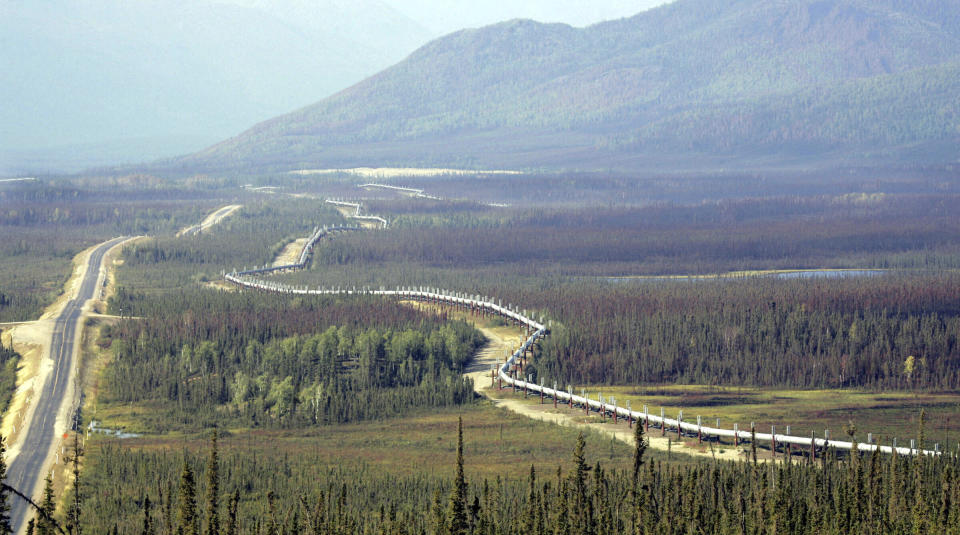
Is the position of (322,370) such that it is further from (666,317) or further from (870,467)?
(870,467)

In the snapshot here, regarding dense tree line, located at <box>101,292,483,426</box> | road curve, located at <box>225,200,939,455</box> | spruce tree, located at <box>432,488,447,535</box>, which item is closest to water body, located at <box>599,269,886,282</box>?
road curve, located at <box>225,200,939,455</box>

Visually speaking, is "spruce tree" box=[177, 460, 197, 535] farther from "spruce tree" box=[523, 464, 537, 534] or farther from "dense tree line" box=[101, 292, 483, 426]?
"dense tree line" box=[101, 292, 483, 426]

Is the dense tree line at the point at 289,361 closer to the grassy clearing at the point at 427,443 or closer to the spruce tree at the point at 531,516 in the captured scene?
the grassy clearing at the point at 427,443

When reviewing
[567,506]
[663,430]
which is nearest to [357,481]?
[567,506]

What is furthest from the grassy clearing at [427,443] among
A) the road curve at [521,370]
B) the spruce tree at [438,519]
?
the spruce tree at [438,519]

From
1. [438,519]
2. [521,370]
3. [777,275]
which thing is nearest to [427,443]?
[521,370]

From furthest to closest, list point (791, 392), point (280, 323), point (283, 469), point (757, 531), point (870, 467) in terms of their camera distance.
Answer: point (280, 323) < point (791, 392) < point (283, 469) < point (870, 467) < point (757, 531)
